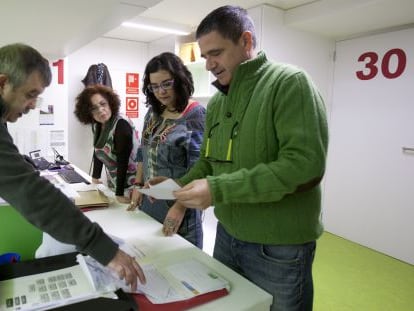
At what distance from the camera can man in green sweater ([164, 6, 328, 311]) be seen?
92cm

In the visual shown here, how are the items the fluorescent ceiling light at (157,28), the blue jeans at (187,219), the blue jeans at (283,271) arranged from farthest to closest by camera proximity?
1. the fluorescent ceiling light at (157,28)
2. the blue jeans at (187,219)
3. the blue jeans at (283,271)

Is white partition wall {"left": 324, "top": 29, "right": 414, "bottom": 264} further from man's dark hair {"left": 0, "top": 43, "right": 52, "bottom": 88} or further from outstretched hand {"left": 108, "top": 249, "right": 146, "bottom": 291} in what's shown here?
man's dark hair {"left": 0, "top": 43, "right": 52, "bottom": 88}

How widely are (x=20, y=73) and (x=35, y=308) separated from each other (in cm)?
60

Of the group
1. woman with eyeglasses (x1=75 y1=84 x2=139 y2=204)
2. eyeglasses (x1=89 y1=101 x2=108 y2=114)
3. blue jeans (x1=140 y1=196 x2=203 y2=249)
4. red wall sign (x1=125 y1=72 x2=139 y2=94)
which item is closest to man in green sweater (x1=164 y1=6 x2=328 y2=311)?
blue jeans (x1=140 y1=196 x2=203 y2=249)

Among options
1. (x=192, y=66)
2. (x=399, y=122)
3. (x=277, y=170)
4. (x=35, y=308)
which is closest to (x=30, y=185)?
(x=35, y=308)

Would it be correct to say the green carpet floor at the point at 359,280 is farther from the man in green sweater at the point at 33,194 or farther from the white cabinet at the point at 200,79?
the white cabinet at the point at 200,79

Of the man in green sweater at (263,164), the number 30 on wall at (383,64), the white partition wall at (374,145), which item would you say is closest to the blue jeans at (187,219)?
the man in green sweater at (263,164)

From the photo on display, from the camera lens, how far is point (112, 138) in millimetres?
2148

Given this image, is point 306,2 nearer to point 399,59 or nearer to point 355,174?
point 399,59

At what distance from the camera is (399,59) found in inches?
120

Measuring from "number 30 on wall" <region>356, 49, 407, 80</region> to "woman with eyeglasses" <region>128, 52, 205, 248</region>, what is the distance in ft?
7.39

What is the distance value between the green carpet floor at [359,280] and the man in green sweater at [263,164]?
60.2 inches

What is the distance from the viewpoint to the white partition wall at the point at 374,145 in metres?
3.06

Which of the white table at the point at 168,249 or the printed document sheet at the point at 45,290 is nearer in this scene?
the printed document sheet at the point at 45,290
